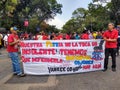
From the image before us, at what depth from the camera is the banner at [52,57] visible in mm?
11812

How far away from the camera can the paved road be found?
944cm

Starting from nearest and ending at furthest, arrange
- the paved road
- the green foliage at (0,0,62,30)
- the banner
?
the paved road, the banner, the green foliage at (0,0,62,30)

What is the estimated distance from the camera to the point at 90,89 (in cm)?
908

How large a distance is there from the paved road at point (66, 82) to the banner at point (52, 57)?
0.42 meters

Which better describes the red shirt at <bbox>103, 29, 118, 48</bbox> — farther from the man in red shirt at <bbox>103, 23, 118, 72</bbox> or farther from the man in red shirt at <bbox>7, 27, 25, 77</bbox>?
the man in red shirt at <bbox>7, 27, 25, 77</bbox>

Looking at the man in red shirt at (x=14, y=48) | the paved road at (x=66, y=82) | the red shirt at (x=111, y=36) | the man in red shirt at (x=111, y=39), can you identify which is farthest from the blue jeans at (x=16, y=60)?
the red shirt at (x=111, y=36)

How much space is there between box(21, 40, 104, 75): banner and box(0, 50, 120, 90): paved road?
417 millimetres

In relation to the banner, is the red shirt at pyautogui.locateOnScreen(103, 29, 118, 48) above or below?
above

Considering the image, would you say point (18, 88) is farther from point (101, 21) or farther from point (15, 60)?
point (101, 21)

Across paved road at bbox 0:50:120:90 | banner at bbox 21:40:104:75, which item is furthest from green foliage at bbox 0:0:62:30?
paved road at bbox 0:50:120:90

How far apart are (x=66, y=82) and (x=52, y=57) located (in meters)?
1.82

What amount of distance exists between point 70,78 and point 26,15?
74.4 m

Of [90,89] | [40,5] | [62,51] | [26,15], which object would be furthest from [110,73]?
[40,5]

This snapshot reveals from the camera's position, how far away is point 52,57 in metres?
11.9
